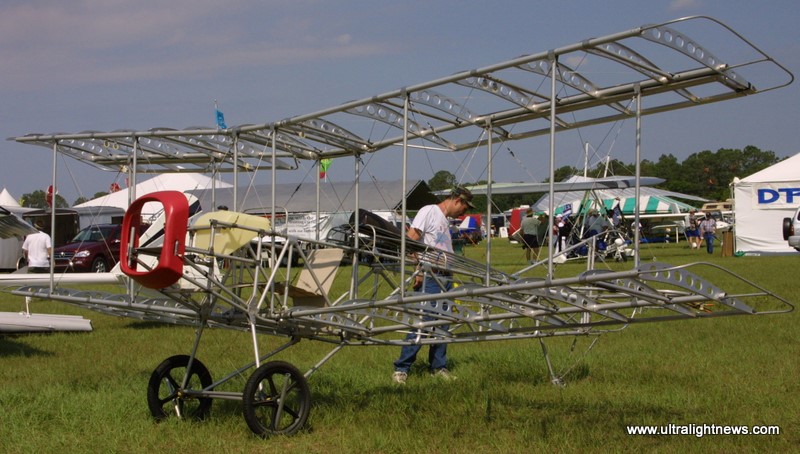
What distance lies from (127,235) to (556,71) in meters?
3.72

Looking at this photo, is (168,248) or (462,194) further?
(462,194)

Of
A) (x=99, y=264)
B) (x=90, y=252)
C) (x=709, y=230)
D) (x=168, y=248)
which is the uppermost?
(x=709, y=230)

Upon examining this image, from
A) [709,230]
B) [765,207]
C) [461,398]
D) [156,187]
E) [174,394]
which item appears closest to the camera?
[174,394]

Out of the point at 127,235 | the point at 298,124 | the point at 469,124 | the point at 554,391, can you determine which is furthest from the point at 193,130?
the point at 554,391

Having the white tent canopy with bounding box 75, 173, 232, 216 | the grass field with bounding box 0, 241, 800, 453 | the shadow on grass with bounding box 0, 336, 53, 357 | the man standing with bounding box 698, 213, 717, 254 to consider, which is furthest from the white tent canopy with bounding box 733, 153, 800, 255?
the shadow on grass with bounding box 0, 336, 53, 357

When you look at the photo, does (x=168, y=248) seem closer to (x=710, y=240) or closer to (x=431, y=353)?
(x=431, y=353)

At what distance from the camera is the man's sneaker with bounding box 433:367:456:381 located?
9289mm

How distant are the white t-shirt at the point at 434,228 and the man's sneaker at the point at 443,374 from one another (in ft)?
4.73

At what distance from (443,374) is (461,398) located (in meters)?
1.31

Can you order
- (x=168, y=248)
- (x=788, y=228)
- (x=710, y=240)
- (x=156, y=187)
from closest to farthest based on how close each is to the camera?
(x=168, y=248) → (x=156, y=187) → (x=788, y=228) → (x=710, y=240)

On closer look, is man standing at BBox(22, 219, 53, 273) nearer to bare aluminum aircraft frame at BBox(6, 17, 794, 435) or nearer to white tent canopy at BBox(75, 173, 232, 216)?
white tent canopy at BBox(75, 173, 232, 216)

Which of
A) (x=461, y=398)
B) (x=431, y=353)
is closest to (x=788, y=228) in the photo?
(x=431, y=353)

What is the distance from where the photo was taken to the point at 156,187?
10.1 metres

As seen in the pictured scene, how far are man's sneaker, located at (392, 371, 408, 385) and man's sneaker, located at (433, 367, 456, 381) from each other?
1.43 ft
